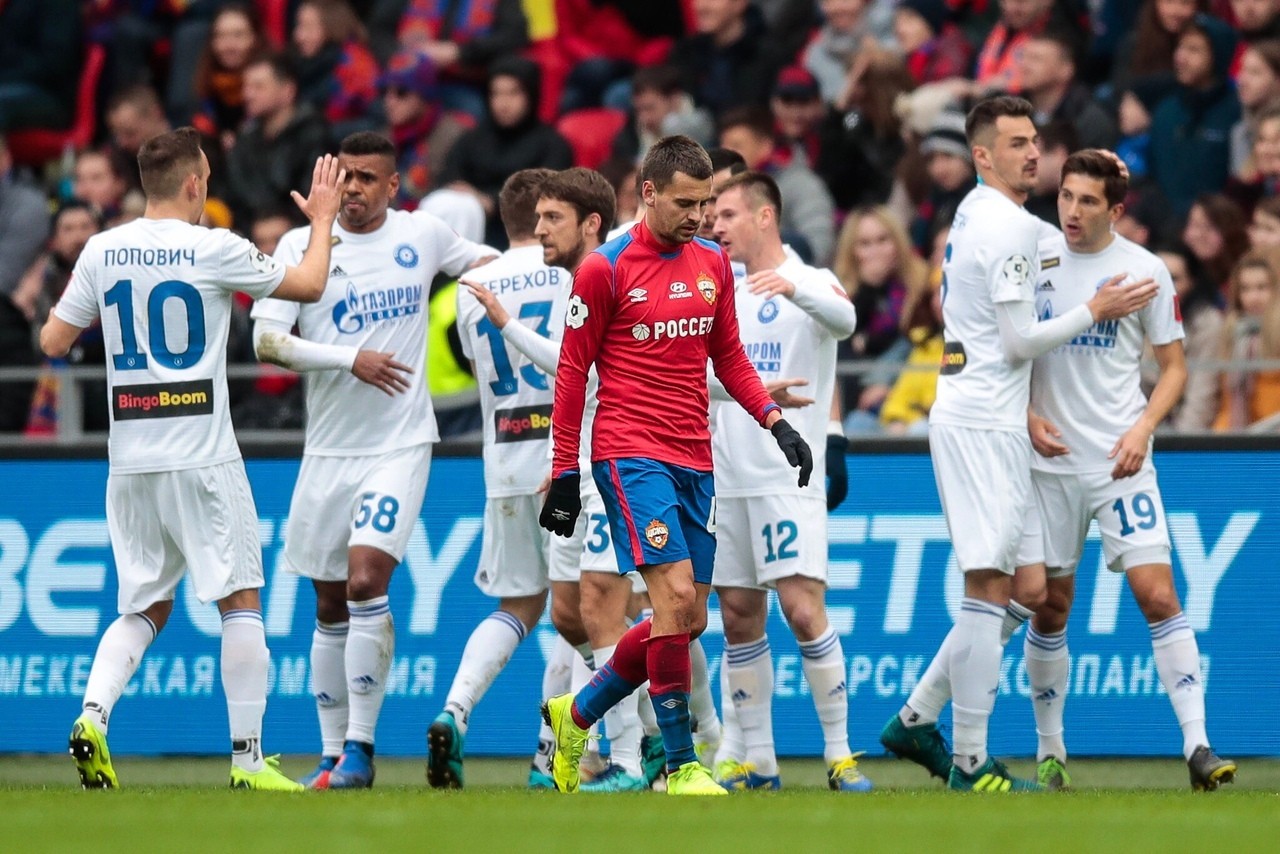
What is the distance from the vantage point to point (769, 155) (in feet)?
45.9

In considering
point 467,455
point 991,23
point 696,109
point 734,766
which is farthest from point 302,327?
point 991,23

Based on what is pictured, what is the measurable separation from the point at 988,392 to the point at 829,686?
1.49m

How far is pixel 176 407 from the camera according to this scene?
8922mm

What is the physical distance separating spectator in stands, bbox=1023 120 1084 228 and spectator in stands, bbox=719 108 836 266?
1.51 metres

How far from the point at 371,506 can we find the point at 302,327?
0.97m

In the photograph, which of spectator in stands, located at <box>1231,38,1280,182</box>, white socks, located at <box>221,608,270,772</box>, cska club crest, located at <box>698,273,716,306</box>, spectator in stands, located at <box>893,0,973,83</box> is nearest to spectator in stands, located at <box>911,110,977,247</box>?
spectator in stands, located at <box>893,0,973,83</box>

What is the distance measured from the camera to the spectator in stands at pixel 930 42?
48.0ft

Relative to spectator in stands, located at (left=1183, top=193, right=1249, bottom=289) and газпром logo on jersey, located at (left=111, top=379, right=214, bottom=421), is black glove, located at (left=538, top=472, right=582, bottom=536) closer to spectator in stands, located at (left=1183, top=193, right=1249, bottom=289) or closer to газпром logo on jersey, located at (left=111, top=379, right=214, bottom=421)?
газпром logo on jersey, located at (left=111, top=379, right=214, bottom=421)

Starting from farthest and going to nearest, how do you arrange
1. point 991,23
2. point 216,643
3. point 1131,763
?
1. point 991,23
2. point 216,643
3. point 1131,763

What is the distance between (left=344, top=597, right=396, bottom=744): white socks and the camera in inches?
374

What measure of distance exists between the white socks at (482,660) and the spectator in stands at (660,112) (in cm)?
571

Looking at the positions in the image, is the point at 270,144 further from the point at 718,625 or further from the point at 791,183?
the point at 718,625

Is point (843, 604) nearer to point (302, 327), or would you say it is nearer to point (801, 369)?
point (801, 369)

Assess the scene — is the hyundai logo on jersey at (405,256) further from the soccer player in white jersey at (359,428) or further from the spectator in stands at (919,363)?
the spectator in stands at (919,363)
